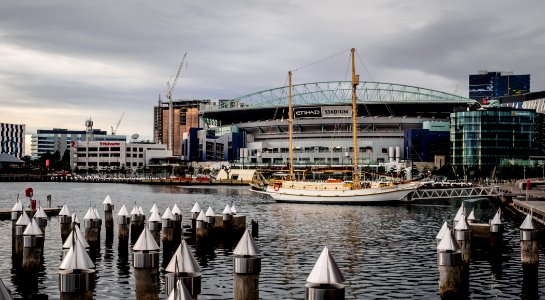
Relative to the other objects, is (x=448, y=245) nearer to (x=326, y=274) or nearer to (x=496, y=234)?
(x=326, y=274)

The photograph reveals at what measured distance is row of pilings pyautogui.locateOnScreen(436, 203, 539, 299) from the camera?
2752 cm

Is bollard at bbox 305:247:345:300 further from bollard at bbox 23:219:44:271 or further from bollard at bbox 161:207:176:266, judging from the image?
bollard at bbox 161:207:176:266

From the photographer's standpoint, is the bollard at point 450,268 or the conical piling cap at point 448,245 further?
the bollard at point 450,268

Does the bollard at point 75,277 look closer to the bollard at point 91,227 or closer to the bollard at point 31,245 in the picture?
the bollard at point 31,245

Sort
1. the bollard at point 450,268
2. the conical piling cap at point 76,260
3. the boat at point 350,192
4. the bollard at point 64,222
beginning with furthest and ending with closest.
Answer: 1. the boat at point 350,192
2. the bollard at point 64,222
3. the bollard at point 450,268
4. the conical piling cap at point 76,260

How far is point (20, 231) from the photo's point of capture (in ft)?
132

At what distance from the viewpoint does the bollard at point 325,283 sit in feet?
57.7

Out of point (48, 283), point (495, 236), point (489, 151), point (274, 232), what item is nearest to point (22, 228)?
point (48, 283)

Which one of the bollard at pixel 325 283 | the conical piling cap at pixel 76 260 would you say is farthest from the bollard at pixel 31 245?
the bollard at pixel 325 283

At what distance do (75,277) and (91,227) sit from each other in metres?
27.8

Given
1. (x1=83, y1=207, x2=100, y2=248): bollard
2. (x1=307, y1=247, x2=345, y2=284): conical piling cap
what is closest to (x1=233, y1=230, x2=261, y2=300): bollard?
(x1=307, y1=247, x2=345, y2=284): conical piling cap

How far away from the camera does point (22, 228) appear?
131 feet

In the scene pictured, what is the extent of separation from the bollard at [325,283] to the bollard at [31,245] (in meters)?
21.4

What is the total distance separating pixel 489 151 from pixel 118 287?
6626 inches
